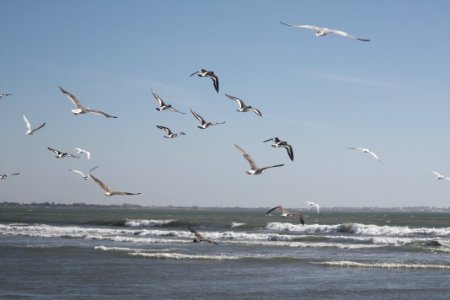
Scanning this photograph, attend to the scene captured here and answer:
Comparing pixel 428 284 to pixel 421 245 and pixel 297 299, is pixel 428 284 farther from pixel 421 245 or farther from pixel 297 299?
pixel 421 245

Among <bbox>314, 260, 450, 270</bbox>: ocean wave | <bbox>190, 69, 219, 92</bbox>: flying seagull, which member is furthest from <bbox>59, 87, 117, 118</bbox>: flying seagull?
<bbox>314, 260, 450, 270</bbox>: ocean wave

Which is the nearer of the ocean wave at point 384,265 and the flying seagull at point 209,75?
the flying seagull at point 209,75

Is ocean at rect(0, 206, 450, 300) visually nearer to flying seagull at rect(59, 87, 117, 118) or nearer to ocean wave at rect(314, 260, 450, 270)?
ocean wave at rect(314, 260, 450, 270)

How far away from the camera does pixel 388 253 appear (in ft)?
121

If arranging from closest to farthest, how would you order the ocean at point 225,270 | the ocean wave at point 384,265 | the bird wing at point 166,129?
the bird wing at point 166,129 < the ocean at point 225,270 < the ocean wave at point 384,265

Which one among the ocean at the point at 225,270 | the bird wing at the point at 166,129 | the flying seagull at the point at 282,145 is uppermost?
the bird wing at the point at 166,129

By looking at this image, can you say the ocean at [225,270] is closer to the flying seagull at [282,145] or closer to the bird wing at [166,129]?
the bird wing at [166,129]

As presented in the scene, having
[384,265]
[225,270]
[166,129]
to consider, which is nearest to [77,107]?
[166,129]

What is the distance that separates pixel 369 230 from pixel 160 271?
3499 centimetres

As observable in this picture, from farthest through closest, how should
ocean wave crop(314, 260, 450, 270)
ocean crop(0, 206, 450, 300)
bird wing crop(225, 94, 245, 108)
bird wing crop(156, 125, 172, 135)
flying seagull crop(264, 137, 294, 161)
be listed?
1. ocean wave crop(314, 260, 450, 270)
2. ocean crop(0, 206, 450, 300)
3. bird wing crop(156, 125, 172, 135)
4. bird wing crop(225, 94, 245, 108)
5. flying seagull crop(264, 137, 294, 161)

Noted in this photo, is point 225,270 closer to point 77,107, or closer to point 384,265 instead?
point 384,265

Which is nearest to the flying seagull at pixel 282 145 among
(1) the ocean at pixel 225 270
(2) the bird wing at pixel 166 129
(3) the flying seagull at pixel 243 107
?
(3) the flying seagull at pixel 243 107

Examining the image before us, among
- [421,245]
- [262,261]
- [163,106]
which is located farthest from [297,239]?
[163,106]

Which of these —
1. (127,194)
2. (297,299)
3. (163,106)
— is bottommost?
(297,299)
